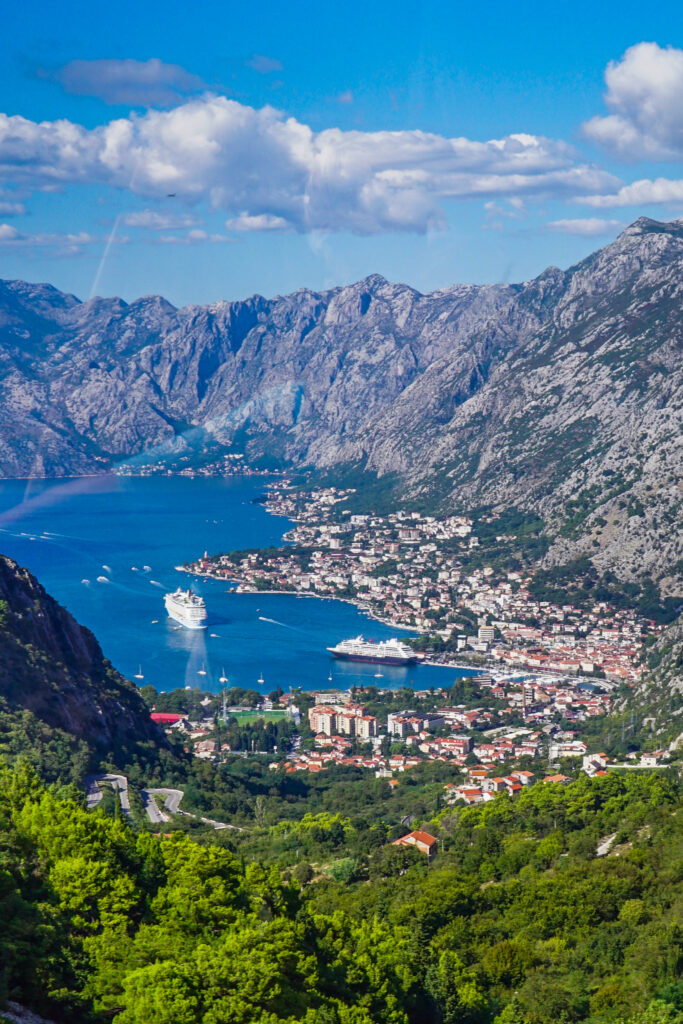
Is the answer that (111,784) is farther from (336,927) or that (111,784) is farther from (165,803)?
(336,927)

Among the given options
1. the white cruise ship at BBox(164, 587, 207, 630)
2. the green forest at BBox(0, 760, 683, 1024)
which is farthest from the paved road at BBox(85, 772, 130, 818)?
the white cruise ship at BBox(164, 587, 207, 630)

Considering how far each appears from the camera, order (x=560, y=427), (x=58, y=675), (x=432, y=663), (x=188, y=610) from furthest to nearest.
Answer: (x=560, y=427) → (x=188, y=610) → (x=432, y=663) → (x=58, y=675)

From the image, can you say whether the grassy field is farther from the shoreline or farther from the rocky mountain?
the rocky mountain

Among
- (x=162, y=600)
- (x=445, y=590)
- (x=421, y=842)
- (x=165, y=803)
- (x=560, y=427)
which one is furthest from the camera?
(x=560, y=427)

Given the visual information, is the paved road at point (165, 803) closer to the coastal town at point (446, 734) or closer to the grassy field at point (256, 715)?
the coastal town at point (446, 734)

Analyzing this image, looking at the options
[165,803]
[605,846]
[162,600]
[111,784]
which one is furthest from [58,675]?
[162,600]

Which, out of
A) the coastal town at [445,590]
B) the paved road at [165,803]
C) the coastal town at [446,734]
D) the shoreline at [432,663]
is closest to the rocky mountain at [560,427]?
the coastal town at [445,590]

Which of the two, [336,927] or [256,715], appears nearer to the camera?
[336,927]
